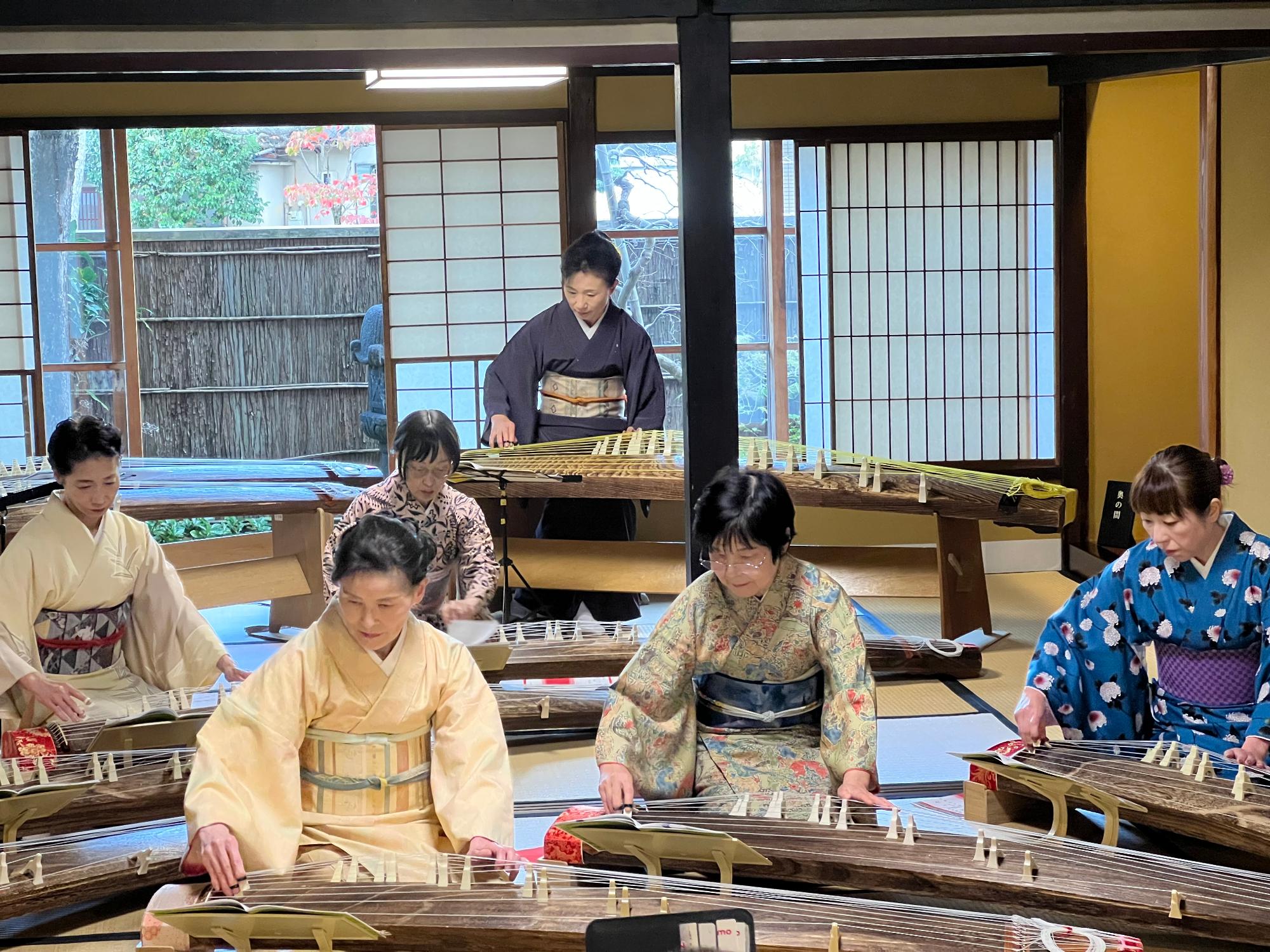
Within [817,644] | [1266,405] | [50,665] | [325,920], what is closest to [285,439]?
[50,665]

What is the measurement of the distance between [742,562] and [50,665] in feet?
7.37

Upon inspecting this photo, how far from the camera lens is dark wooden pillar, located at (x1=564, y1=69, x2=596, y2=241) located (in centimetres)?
756

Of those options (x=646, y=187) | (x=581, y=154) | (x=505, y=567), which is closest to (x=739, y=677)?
(x=505, y=567)

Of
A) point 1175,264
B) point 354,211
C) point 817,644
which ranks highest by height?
point 354,211

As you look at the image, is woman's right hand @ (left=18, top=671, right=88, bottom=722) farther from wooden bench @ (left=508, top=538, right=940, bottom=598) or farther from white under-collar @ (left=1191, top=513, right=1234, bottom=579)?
white under-collar @ (left=1191, top=513, right=1234, bottom=579)

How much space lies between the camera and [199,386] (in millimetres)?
10164

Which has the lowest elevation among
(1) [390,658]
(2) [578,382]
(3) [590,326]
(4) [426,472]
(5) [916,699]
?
(5) [916,699]

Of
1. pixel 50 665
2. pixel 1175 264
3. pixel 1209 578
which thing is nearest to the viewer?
pixel 1209 578

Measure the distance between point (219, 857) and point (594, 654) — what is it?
2.11 metres

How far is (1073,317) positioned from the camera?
779cm

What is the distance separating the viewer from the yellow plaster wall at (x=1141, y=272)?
24.4 feet

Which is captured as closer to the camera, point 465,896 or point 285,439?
point 465,896

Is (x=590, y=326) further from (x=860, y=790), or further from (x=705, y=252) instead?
(x=860, y=790)

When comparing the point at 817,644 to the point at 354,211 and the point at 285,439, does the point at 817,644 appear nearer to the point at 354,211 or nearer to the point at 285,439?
the point at 285,439
